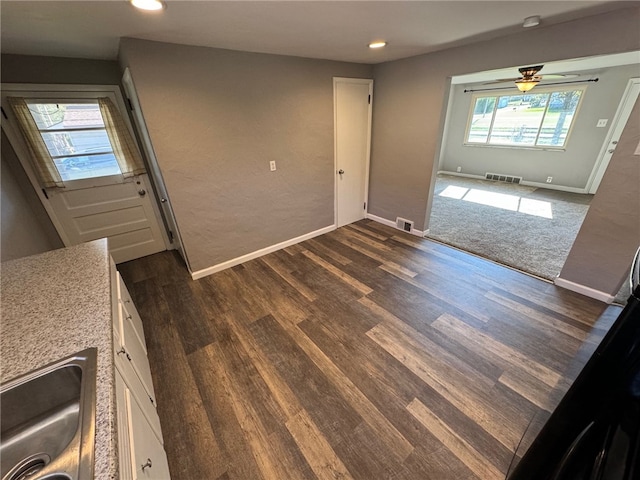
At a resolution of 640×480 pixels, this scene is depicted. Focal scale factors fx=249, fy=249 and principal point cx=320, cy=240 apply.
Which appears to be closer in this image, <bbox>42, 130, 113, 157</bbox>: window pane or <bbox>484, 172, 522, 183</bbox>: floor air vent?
<bbox>42, 130, 113, 157</bbox>: window pane

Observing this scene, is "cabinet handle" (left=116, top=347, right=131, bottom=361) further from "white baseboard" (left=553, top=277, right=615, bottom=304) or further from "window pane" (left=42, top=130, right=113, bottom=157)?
"white baseboard" (left=553, top=277, right=615, bottom=304)

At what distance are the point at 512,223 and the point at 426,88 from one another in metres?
2.56

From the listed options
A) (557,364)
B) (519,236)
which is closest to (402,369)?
(557,364)

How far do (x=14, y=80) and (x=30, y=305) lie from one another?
2.55 meters

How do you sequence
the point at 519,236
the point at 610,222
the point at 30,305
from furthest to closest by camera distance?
the point at 519,236 < the point at 610,222 < the point at 30,305

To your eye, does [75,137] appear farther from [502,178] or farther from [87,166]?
[502,178]


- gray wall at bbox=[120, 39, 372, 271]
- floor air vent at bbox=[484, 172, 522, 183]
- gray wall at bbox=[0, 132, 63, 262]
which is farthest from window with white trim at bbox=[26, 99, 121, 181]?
floor air vent at bbox=[484, 172, 522, 183]

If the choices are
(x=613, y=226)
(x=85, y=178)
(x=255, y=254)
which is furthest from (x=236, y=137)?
(x=613, y=226)

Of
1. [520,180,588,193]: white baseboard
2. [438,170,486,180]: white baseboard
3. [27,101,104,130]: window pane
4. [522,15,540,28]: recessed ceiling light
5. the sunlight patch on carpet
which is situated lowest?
the sunlight patch on carpet

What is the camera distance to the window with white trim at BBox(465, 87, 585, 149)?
17.0 feet

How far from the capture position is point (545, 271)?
9.05 feet

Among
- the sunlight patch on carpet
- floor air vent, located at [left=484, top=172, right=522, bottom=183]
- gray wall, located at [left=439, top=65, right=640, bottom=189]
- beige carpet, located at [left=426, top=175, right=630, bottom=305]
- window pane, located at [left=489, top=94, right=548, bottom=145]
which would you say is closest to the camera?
beige carpet, located at [left=426, top=175, right=630, bottom=305]

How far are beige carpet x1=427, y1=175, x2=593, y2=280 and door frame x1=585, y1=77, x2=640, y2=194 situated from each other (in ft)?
1.25

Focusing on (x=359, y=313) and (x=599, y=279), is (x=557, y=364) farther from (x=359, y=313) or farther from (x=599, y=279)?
(x=359, y=313)
